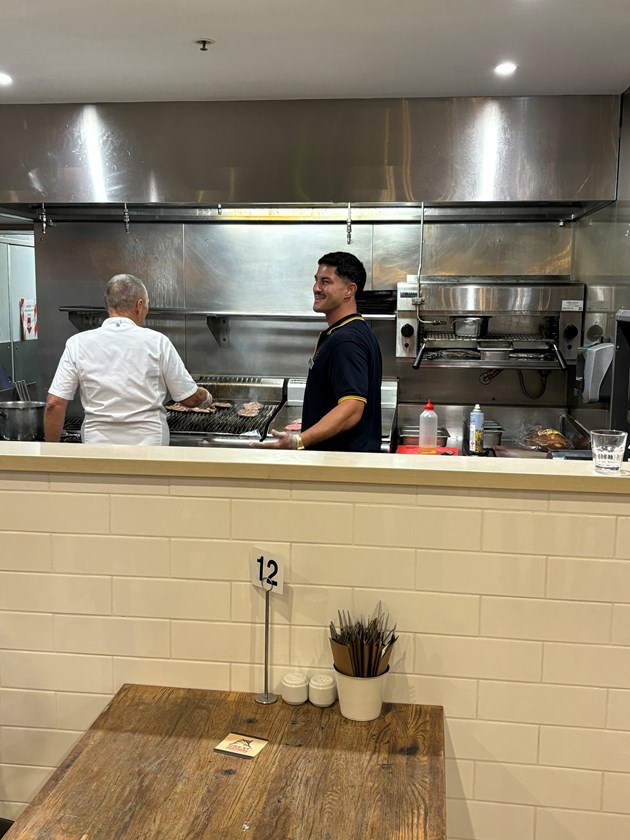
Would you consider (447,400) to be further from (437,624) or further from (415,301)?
(437,624)

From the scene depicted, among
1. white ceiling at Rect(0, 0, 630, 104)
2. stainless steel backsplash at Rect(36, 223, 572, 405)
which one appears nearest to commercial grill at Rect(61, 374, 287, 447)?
stainless steel backsplash at Rect(36, 223, 572, 405)

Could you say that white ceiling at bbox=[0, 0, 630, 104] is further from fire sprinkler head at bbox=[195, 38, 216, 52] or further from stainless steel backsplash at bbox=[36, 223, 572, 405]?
stainless steel backsplash at bbox=[36, 223, 572, 405]

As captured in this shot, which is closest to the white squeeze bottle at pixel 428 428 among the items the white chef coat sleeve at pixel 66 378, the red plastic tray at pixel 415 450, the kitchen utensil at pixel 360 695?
the red plastic tray at pixel 415 450

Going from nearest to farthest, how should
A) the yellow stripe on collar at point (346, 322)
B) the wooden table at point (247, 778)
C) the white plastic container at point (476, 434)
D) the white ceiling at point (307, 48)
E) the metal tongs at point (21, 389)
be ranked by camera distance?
the wooden table at point (247, 778)
the white ceiling at point (307, 48)
the yellow stripe on collar at point (346, 322)
the white plastic container at point (476, 434)
the metal tongs at point (21, 389)

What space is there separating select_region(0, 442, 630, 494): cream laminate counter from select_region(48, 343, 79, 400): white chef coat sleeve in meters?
1.62

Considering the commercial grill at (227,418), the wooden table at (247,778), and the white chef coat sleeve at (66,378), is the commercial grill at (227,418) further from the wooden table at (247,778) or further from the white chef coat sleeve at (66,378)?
the wooden table at (247,778)

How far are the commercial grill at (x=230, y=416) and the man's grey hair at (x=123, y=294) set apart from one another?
94 cm

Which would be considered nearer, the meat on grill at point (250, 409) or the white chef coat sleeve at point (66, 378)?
the white chef coat sleeve at point (66, 378)

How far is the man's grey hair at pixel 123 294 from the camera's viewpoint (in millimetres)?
3660

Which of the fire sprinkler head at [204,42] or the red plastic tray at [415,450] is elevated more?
the fire sprinkler head at [204,42]

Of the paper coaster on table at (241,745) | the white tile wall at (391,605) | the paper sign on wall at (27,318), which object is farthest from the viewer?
the paper sign on wall at (27,318)

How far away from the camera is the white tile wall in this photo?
1883 mm

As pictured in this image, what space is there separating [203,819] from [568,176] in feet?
11.9

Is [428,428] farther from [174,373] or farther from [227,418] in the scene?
[174,373]
